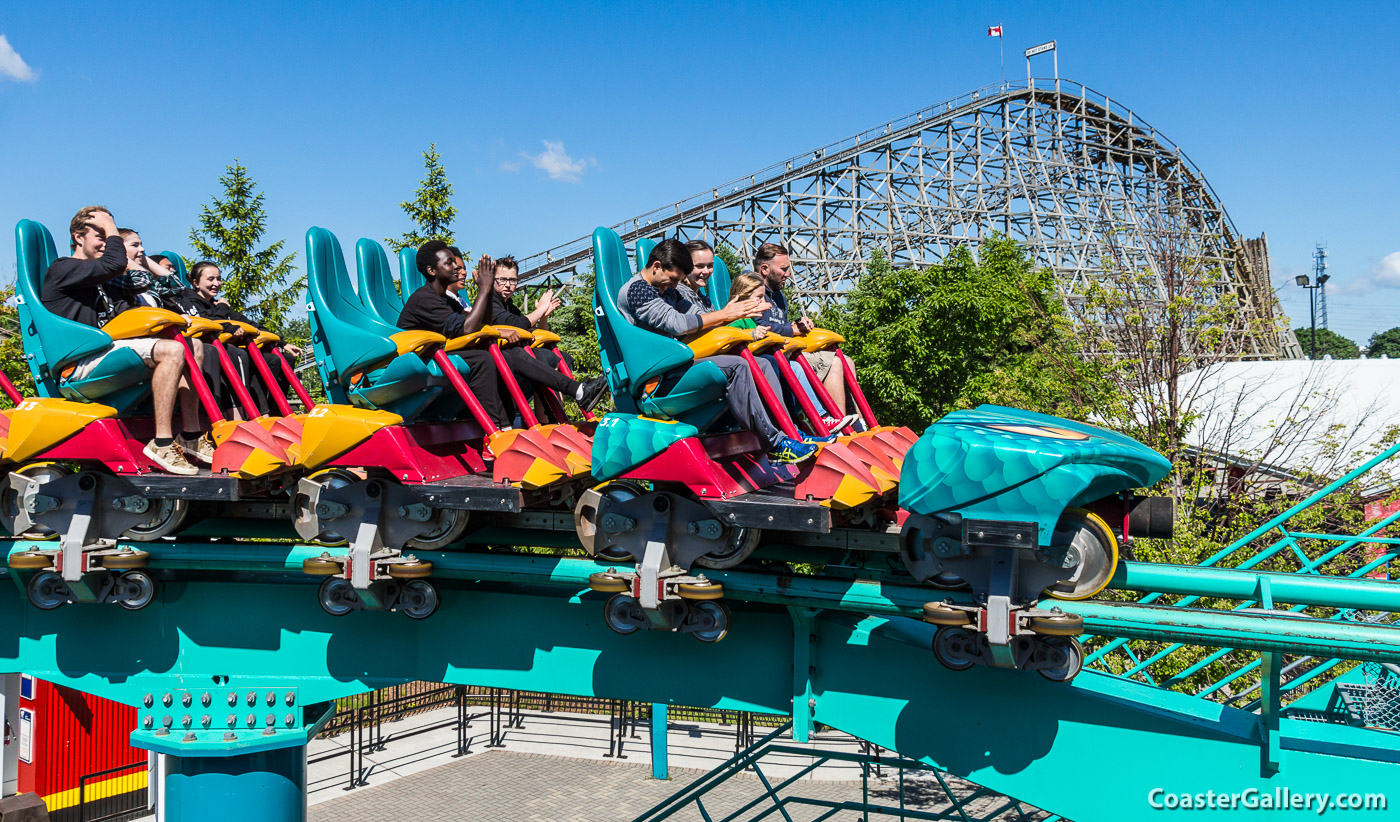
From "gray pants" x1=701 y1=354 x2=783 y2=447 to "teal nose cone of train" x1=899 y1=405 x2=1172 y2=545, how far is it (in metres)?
1.03

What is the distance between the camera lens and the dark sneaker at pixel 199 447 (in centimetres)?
444

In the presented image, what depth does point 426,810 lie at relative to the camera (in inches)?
431

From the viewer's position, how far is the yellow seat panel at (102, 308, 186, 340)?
14.1 ft

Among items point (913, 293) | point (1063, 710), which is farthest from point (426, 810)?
point (913, 293)

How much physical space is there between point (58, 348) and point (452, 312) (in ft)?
5.25

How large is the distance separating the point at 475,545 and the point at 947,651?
205 centimetres

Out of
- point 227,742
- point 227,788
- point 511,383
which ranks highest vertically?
point 511,383

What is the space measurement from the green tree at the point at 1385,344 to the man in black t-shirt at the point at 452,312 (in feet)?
348

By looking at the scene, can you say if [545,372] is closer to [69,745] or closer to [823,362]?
[823,362]

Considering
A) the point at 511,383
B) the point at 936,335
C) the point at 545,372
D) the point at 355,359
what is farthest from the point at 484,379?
the point at 936,335

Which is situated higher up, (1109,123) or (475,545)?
(1109,123)

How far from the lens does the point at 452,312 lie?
4.49 meters

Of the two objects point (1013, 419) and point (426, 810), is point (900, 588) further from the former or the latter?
point (426, 810)

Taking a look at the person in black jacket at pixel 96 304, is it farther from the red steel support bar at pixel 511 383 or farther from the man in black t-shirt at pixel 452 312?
the red steel support bar at pixel 511 383
